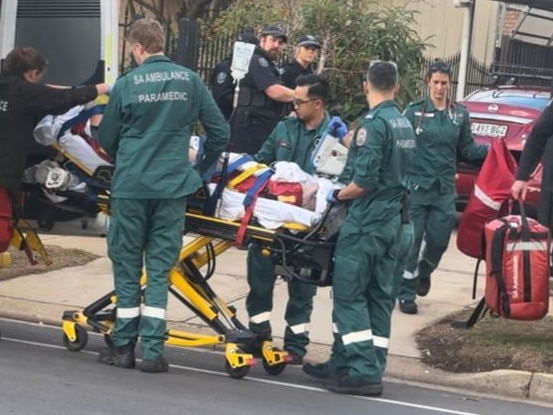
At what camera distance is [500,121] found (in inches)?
511

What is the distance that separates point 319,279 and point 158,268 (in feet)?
3.17

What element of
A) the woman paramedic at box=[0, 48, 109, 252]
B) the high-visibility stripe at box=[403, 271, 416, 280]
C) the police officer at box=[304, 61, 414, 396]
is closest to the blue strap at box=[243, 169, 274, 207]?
the police officer at box=[304, 61, 414, 396]

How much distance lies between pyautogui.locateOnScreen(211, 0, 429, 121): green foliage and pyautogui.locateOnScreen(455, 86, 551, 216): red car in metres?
1.80

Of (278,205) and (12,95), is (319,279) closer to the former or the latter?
(278,205)

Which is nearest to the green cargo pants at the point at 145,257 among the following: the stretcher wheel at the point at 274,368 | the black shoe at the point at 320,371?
the stretcher wheel at the point at 274,368

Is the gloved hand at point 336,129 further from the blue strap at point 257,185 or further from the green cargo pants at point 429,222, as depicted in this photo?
the green cargo pants at point 429,222

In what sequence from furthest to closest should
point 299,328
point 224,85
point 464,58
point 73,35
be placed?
point 464,58
point 224,85
point 73,35
point 299,328

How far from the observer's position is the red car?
1269cm

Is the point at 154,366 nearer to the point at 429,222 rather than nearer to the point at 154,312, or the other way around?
the point at 154,312

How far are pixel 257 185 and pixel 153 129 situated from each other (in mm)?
705

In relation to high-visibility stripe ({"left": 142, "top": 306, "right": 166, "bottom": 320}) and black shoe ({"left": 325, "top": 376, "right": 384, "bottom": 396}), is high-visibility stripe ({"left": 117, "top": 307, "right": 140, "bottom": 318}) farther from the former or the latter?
black shoe ({"left": 325, "top": 376, "right": 384, "bottom": 396})

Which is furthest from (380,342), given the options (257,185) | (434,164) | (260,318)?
(434,164)

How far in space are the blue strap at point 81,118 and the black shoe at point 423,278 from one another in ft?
9.76

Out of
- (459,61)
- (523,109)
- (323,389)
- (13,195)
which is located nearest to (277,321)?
(323,389)
